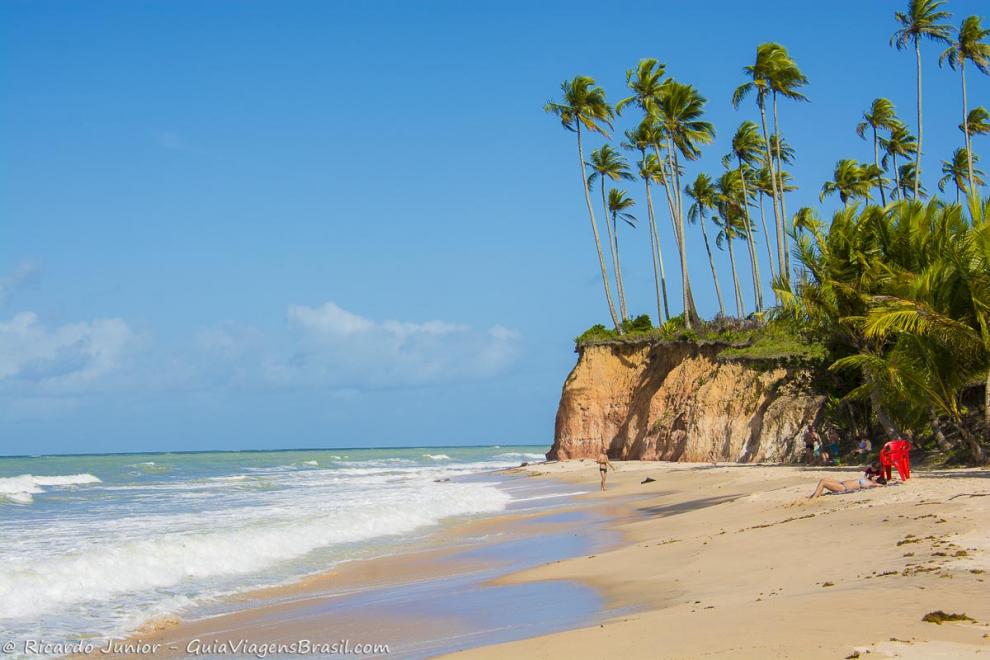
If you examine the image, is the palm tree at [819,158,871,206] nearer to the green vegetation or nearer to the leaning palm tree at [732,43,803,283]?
the leaning palm tree at [732,43,803,283]

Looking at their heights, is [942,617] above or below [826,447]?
below

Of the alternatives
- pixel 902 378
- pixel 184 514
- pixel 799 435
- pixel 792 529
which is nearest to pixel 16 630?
pixel 792 529

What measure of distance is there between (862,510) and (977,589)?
A: 5.40 metres

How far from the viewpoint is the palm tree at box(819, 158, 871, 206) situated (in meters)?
52.5

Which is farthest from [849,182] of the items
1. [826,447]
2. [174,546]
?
[174,546]

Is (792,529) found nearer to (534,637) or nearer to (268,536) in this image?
(534,637)

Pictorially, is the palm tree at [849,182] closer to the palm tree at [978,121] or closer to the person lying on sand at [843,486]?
the palm tree at [978,121]

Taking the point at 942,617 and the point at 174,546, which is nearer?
the point at 942,617

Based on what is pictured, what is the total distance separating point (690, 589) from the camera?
338 inches

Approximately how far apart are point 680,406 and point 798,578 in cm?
3042

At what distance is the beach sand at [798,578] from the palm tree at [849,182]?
40.2 meters

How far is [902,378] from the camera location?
Answer: 62.6 ft

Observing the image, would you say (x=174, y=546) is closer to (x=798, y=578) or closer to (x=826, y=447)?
(x=798, y=578)

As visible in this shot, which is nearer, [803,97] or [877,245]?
[877,245]
